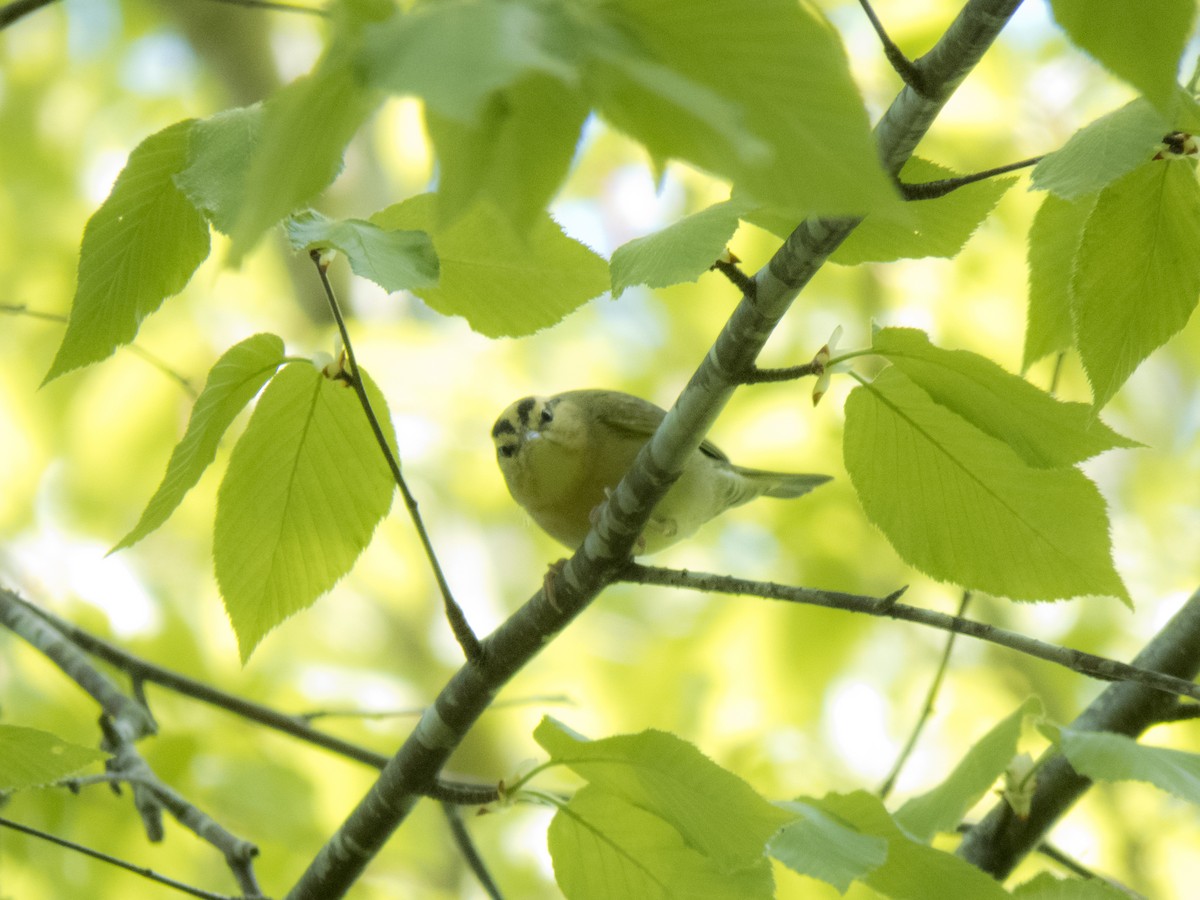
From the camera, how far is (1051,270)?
1.60 meters

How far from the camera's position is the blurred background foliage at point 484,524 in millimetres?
3652

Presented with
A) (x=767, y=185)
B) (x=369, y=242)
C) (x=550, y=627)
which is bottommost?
(x=767, y=185)

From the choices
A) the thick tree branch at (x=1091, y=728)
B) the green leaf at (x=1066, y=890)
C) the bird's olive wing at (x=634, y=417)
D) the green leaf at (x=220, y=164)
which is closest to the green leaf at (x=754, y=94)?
the green leaf at (x=220, y=164)

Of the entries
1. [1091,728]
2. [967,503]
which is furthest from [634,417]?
[967,503]

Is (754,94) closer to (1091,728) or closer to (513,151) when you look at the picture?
(513,151)

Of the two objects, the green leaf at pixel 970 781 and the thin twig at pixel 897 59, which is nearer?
the thin twig at pixel 897 59

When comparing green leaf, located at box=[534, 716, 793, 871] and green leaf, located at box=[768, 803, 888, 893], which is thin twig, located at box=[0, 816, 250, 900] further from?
green leaf, located at box=[768, 803, 888, 893]

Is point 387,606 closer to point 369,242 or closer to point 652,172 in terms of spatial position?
point 369,242

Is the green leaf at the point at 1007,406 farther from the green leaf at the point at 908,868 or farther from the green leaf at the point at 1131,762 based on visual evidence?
the green leaf at the point at 908,868

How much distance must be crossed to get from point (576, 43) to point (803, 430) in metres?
3.29

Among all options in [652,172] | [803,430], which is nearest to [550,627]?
[652,172]

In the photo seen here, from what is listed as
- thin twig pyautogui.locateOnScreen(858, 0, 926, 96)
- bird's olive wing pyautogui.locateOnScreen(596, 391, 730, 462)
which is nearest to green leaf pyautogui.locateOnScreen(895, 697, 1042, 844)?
thin twig pyautogui.locateOnScreen(858, 0, 926, 96)

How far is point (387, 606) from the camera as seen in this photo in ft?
20.6

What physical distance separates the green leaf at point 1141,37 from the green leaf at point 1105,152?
321 mm
